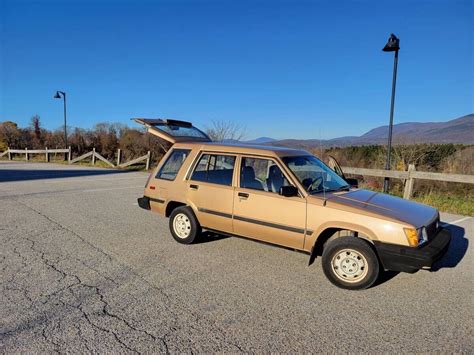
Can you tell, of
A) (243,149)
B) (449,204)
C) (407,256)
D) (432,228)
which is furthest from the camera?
(449,204)

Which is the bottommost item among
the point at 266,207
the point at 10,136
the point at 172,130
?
the point at 266,207

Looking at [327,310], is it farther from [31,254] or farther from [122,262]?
[31,254]

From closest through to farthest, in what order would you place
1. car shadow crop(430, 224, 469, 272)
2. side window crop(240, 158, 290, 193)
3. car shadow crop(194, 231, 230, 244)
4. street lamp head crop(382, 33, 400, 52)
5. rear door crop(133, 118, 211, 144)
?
side window crop(240, 158, 290, 193) < car shadow crop(430, 224, 469, 272) < car shadow crop(194, 231, 230, 244) < rear door crop(133, 118, 211, 144) < street lamp head crop(382, 33, 400, 52)

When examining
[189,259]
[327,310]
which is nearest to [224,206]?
[189,259]

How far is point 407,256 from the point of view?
11.8ft

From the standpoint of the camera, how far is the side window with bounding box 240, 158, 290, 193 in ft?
15.0

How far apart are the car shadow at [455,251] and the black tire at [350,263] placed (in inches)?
41.0

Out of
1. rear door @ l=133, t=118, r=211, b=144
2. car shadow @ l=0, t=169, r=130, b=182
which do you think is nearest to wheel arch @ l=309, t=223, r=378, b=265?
rear door @ l=133, t=118, r=211, b=144

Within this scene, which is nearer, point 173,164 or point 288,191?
point 288,191

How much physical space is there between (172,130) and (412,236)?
452 centimetres

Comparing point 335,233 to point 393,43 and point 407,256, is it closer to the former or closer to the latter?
point 407,256

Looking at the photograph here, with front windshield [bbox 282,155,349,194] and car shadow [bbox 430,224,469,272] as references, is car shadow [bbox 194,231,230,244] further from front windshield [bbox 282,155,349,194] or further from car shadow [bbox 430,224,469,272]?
car shadow [bbox 430,224,469,272]

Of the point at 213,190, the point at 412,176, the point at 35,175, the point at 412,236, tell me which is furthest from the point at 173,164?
the point at 35,175

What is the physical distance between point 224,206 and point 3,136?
51999mm
